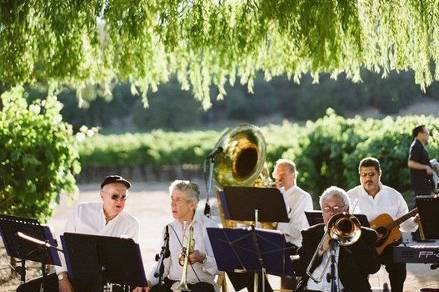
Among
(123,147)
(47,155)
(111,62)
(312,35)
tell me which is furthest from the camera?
(123,147)

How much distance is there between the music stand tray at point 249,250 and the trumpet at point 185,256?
275 mm

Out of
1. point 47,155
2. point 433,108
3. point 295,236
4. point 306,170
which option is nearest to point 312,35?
point 295,236

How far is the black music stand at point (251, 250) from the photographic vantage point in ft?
23.7

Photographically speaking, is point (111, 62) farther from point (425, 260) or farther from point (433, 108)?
point (433, 108)

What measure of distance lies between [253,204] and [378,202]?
1448 mm

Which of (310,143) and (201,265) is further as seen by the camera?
(310,143)

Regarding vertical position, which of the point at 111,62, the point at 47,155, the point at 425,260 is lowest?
the point at 425,260

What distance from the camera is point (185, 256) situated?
765cm

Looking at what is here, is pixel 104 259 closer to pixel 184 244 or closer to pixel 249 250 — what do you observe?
pixel 184 244

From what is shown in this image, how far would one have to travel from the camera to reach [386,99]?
4141 centimetres

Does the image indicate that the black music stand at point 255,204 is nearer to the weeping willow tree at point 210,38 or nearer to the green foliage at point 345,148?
the weeping willow tree at point 210,38

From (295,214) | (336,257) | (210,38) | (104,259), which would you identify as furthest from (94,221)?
(210,38)

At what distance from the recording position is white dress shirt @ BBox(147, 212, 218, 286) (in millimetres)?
7840

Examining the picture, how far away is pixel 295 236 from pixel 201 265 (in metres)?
1.97
